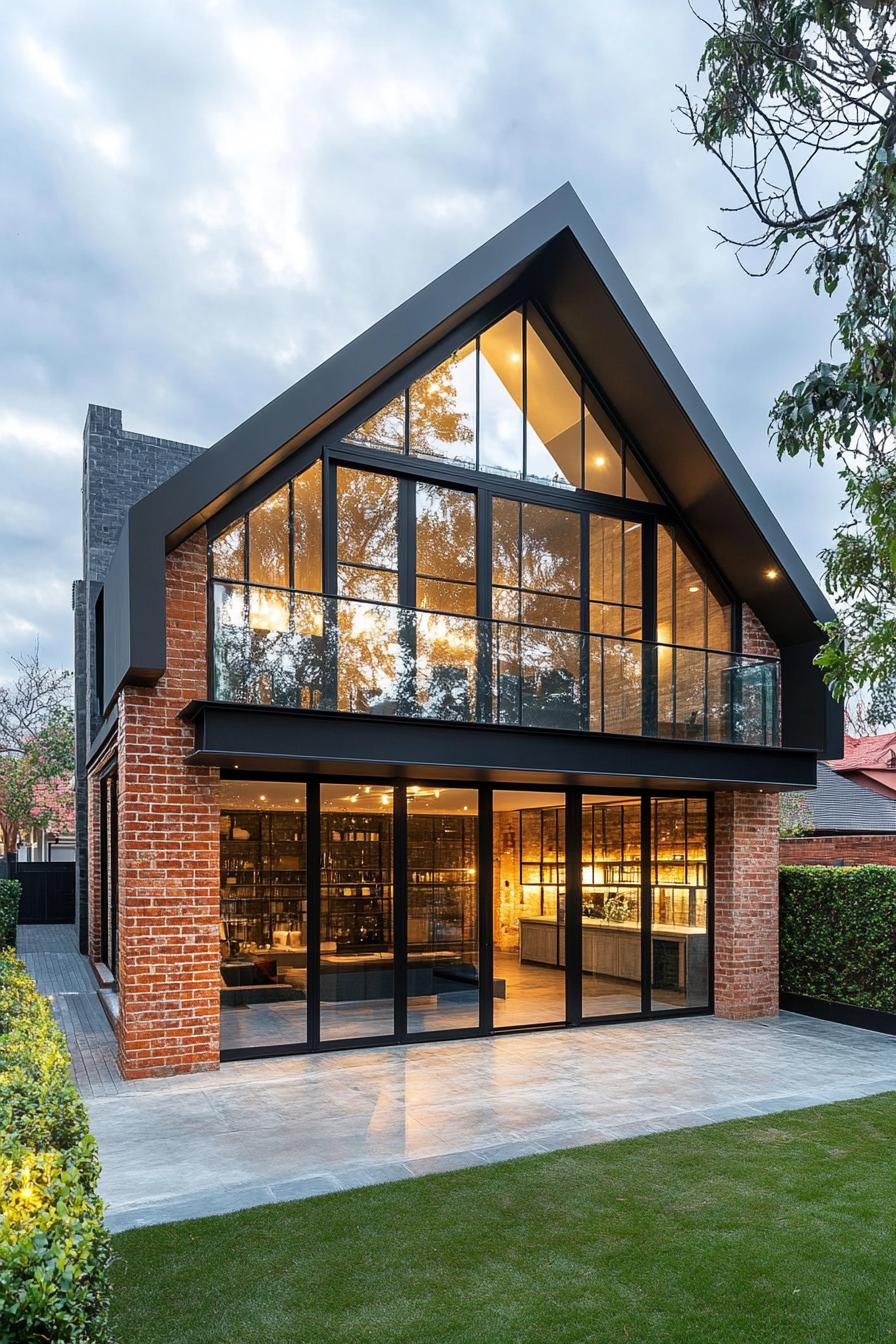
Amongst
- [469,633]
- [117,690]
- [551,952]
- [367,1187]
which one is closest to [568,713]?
[469,633]

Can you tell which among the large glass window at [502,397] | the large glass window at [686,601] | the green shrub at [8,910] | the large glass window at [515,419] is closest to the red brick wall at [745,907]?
the large glass window at [686,601]

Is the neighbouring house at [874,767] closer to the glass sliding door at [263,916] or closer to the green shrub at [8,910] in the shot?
the green shrub at [8,910]

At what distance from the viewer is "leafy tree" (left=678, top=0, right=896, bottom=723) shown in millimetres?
4848

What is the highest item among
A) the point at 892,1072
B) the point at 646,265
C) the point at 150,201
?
the point at 150,201

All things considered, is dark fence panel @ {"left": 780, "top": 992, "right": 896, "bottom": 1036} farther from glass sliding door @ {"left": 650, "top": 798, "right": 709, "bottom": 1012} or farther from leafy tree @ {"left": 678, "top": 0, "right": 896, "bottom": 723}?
leafy tree @ {"left": 678, "top": 0, "right": 896, "bottom": 723}

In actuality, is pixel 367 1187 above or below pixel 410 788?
below

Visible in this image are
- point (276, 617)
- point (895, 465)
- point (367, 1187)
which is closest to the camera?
point (895, 465)

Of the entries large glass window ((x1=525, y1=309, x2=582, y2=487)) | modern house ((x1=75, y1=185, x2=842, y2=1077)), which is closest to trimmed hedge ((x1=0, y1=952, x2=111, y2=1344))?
modern house ((x1=75, y1=185, x2=842, y2=1077))

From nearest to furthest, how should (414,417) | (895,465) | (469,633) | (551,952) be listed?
1. (895,465)
2. (469,633)
3. (414,417)
4. (551,952)

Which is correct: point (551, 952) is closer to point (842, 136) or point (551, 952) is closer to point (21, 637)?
point (842, 136)

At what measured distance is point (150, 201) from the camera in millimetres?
17656

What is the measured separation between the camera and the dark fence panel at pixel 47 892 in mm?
24781

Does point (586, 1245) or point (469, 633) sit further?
point (469, 633)

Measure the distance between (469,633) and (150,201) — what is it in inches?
489
